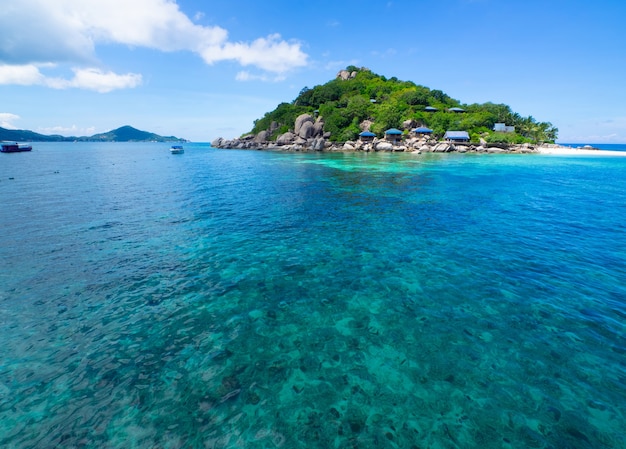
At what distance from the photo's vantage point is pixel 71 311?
9.79 m

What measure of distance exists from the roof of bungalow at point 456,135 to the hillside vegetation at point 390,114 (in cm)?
515

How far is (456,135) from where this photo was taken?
9294 centimetres

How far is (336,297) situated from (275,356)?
3.65 metres

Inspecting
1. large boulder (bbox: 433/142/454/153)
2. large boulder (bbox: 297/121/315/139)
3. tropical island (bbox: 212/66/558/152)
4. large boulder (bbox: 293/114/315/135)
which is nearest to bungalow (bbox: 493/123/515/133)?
tropical island (bbox: 212/66/558/152)

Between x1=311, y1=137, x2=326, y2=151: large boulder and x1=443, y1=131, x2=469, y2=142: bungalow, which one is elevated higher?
x1=443, y1=131, x2=469, y2=142: bungalow

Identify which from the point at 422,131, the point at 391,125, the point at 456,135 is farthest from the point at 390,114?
the point at 456,135

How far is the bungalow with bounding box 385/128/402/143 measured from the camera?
92.5m

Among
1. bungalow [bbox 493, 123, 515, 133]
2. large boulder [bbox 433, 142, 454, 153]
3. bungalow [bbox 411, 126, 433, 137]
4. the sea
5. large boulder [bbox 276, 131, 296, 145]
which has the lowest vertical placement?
the sea

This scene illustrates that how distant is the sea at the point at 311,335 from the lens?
5.92 m

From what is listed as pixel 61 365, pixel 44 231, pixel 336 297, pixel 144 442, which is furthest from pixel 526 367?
pixel 44 231

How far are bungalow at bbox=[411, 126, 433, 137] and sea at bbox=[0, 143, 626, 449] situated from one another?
86354 millimetres

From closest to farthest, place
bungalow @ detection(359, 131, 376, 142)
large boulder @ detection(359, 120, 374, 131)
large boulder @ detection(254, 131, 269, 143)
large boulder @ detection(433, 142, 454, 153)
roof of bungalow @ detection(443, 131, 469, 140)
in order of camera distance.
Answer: large boulder @ detection(433, 142, 454, 153) < roof of bungalow @ detection(443, 131, 469, 140) < bungalow @ detection(359, 131, 376, 142) < large boulder @ detection(359, 120, 374, 131) < large boulder @ detection(254, 131, 269, 143)

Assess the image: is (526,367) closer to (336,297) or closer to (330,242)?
(336,297)

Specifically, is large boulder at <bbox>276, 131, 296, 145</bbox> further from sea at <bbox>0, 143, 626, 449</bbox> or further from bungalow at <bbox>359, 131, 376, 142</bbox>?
sea at <bbox>0, 143, 626, 449</bbox>
